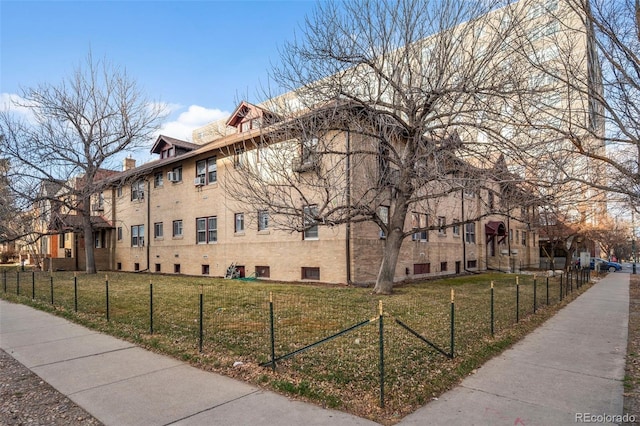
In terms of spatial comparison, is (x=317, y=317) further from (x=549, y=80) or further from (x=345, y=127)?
(x=549, y=80)

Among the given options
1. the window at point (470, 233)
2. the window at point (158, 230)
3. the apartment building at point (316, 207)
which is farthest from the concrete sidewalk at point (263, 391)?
the window at point (470, 233)

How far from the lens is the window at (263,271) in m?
20.1

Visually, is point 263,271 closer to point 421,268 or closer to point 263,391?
point 421,268

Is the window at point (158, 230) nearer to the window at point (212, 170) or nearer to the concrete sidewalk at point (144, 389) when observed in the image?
the window at point (212, 170)

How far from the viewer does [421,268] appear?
22.4 m

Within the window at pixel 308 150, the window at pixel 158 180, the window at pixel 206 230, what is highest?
the window at pixel 158 180

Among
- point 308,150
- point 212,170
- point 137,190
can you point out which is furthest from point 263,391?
point 137,190

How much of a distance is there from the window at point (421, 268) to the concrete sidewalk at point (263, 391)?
13118 mm

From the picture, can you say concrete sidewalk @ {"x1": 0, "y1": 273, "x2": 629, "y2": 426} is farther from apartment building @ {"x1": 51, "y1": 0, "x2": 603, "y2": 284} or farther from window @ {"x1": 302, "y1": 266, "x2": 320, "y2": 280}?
window @ {"x1": 302, "y1": 266, "x2": 320, "y2": 280}

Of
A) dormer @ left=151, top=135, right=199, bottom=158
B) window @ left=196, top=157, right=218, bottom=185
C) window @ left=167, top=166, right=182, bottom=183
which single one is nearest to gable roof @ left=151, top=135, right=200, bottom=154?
dormer @ left=151, top=135, right=199, bottom=158

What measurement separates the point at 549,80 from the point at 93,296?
15.1m

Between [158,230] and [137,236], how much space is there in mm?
3051

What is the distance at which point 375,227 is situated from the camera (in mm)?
18547

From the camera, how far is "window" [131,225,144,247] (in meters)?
29.4
